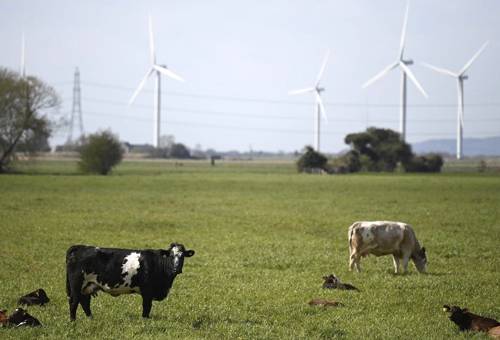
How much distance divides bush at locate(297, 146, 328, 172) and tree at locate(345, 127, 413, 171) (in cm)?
565

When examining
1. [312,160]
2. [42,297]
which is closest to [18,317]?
[42,297]

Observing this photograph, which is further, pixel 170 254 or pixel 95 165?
pixel 95 165

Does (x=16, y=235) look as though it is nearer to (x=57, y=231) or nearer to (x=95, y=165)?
(x=57, y=231)

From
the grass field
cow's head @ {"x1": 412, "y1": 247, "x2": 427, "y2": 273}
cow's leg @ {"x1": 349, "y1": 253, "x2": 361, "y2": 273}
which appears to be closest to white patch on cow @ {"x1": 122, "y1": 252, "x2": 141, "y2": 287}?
the grass field

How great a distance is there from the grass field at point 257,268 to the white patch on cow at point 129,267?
0.63m

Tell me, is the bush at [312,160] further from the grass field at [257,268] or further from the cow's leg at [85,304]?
the cow's leg at [85,304]

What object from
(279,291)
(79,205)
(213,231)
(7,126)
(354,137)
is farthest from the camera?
(354,137)

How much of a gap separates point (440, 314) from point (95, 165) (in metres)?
69.2

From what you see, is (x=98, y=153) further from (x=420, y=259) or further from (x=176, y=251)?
(x=176, y=251)

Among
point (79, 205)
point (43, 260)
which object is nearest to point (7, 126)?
point (79, 205)

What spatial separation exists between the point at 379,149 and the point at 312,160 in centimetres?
1076

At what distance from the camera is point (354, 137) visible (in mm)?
102125

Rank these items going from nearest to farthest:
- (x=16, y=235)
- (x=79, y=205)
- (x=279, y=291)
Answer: (x=279, y=291), (x=16, y=235), (x=79, y=205)

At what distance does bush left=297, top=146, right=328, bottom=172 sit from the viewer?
326 feet
